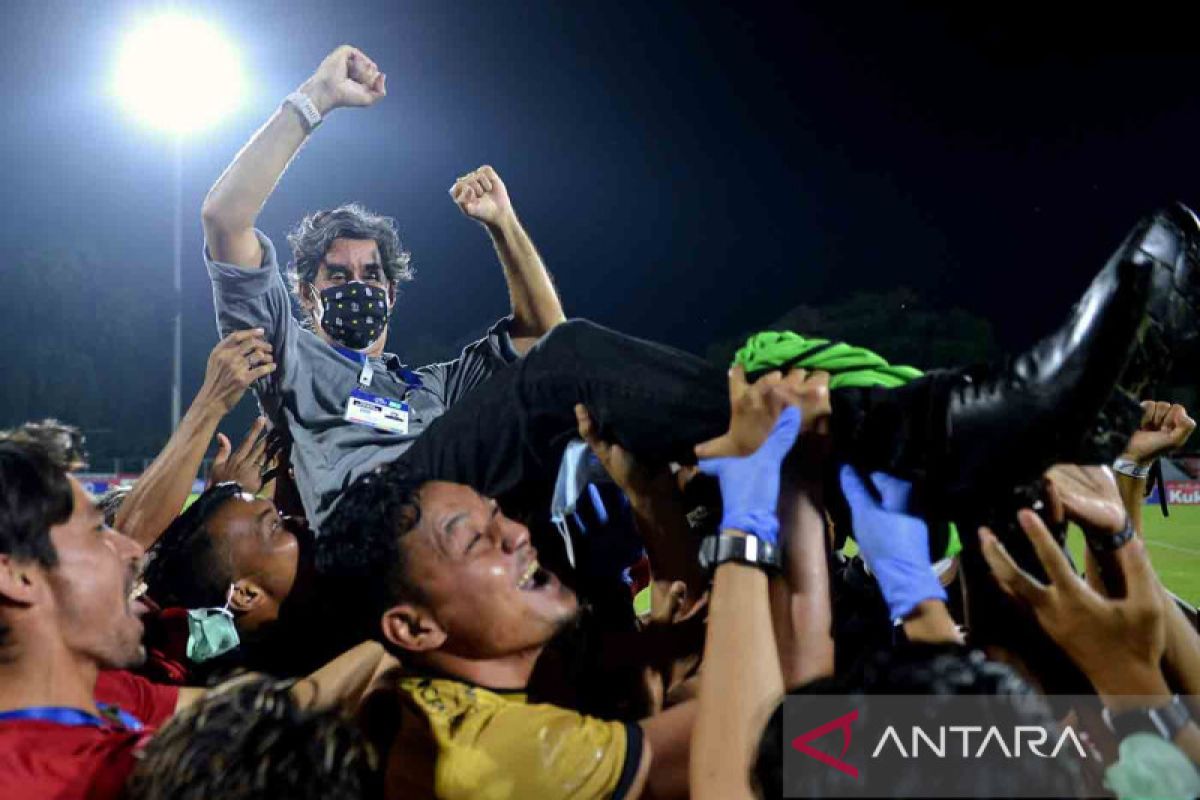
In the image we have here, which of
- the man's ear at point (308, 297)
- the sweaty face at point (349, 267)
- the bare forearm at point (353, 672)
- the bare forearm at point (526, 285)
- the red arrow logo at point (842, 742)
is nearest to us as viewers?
the red arrow logo at point (842, 742)

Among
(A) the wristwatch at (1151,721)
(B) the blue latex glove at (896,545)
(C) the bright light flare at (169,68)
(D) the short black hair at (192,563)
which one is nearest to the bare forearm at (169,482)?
(D) the short black hair at (192,563)

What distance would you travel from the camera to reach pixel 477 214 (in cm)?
341

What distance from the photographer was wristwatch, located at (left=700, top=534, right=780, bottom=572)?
197cm

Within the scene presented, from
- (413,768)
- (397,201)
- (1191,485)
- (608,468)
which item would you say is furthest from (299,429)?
(397,201)

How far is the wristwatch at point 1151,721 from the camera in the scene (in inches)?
73.9

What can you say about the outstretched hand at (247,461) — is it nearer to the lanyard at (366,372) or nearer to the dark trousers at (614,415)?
the lanyard at (366,372)

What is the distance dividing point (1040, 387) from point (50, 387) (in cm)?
3792

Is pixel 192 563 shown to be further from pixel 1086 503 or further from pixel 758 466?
pixel 1086 503

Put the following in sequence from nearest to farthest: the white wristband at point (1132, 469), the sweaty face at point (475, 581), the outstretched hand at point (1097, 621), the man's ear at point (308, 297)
A: the outstretched hand at point (1097, 621) < the sweaty face at point (475, 581) < the man's ear at point (308, 297) < the white wristband at point (1132, 469)

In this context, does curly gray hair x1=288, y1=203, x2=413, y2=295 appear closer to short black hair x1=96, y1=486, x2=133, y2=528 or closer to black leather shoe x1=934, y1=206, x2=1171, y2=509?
short black hair x1=96, y1=486, x2=133, y2=528

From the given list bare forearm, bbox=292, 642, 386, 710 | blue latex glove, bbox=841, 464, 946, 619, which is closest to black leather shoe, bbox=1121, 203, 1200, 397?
blue latex glove, bbox=841, 464, 946, 619

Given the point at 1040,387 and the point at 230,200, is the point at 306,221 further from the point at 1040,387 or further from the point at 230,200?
the point at 1040,387

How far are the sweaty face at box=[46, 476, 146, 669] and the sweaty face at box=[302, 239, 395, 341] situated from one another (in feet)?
5.39

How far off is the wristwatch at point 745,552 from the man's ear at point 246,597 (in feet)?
5.48
